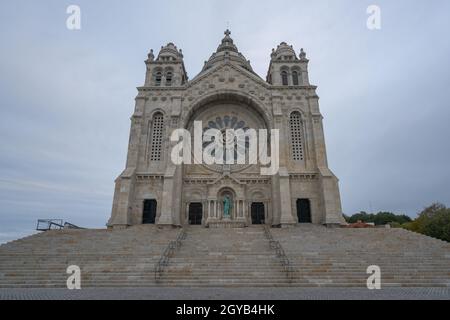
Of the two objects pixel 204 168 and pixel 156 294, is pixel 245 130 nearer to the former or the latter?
pixel 204 168

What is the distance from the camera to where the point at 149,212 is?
79.4ft

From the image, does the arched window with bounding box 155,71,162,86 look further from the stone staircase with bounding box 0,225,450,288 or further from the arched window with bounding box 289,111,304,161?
the stone staircase with bounding box 0,225,450,288

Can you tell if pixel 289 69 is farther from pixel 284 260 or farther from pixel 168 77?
pixel 284 260

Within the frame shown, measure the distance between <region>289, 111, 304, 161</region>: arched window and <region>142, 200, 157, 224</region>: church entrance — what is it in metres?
14.8

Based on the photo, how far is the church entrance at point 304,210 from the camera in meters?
24.1

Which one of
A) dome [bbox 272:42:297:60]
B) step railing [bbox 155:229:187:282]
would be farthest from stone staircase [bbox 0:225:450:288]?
dome [bbox 272:42:297:60]

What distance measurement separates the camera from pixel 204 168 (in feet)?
88.3

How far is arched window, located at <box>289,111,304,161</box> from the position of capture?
26.2m

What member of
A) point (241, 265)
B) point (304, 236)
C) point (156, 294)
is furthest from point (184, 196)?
point (156, 294)

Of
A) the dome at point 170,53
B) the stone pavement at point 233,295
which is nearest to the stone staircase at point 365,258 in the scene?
the stone pavement at point 233,295

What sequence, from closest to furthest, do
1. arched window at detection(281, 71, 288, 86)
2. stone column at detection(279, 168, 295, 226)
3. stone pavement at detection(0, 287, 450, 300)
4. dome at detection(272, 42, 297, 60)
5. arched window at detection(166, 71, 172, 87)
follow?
1. stone pavement at detection(0, 287, 450, 300)
2. stone column at detection(279, 168, 295, 226)
3. arched window at detection(281, 71, 288, 86)
4. arched window at detection(166, 71, 172, 87)
5. dome at detection(272, 42, 297, 60)

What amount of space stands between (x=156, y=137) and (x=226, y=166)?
8092 millimetres

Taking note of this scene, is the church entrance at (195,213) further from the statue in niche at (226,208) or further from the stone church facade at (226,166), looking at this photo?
the statue in niche at (226,208)

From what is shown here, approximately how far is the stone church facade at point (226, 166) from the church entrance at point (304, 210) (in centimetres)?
9
